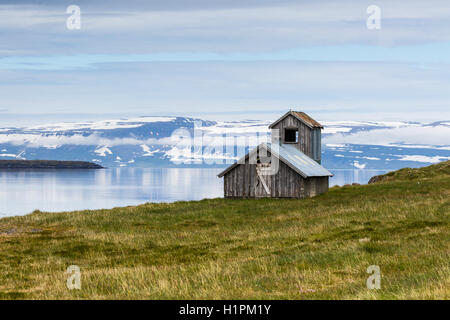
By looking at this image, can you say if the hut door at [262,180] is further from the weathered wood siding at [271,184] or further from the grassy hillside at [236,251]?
the grassy hillside at [236,251]

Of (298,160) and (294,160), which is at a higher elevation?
(298,160)

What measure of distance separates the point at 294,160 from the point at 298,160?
5.48 ft

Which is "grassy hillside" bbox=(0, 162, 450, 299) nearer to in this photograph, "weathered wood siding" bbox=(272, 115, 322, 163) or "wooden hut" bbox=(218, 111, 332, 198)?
"wooden hut" bbox=(218, 111, 332, 198)

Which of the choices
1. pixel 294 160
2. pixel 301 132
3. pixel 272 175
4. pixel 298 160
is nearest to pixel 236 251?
pixel 272 175

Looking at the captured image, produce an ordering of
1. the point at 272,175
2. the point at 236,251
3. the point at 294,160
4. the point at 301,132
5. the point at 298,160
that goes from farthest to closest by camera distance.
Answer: the point at 301,132, the point at 298,160, the point at 294,160, the point at 272,175, the point at 236,251

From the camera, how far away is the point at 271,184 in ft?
201

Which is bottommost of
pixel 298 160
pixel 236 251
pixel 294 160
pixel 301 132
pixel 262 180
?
pixel 236 251

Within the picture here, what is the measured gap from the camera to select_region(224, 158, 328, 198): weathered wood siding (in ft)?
199

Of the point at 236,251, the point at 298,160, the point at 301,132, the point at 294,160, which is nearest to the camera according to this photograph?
the point at 236,251

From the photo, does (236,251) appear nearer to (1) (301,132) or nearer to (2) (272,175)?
(2) (272,175)

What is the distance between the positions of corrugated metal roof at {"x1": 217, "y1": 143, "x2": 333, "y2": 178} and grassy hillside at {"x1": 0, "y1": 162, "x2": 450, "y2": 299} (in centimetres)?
614

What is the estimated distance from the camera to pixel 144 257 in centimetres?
2788

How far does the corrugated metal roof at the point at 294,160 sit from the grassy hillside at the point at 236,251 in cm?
614
